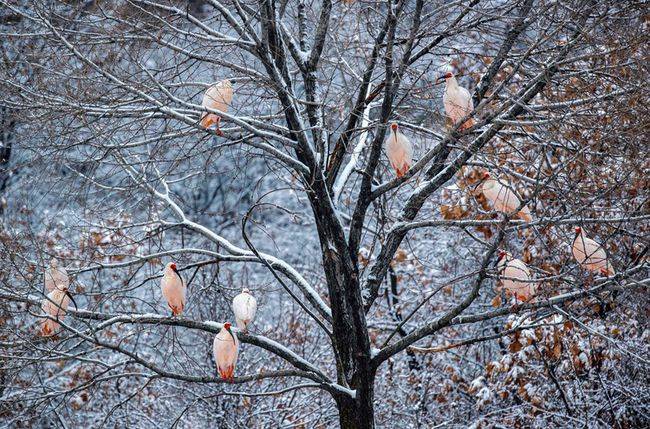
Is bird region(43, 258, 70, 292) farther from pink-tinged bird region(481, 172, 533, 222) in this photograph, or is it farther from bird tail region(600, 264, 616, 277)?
bird tail region(600, 264, 616, 277)

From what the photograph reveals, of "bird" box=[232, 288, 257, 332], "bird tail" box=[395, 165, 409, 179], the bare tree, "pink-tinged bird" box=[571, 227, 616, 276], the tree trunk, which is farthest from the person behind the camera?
the tree trunk

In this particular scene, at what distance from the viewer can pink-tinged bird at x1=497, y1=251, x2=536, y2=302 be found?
537cm

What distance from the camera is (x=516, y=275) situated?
545 cm

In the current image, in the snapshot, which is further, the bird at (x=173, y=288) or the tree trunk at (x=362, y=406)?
the tree trunk at (x=362, y=406)

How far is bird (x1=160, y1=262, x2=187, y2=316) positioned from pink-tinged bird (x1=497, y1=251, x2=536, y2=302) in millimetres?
2213

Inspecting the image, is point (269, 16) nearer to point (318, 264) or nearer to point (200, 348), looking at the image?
point (200, 348)

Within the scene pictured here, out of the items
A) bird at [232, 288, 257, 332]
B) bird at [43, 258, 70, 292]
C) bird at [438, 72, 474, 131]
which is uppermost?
bird at [438, 72, 474, 131]

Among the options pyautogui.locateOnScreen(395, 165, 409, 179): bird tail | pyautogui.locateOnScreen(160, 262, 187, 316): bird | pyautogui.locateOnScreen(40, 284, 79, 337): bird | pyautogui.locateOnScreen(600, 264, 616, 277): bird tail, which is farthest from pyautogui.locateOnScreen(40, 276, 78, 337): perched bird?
pyautogui.locateOnScreen(600, 264, 616, 277): bird tail

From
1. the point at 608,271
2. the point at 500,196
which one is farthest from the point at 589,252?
the point at 500,196

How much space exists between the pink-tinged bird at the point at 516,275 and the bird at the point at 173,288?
2.21 m

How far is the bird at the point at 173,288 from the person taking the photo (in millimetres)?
5957

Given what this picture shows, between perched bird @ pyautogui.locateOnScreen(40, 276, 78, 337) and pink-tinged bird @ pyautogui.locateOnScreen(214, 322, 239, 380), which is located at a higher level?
perched bird @ pyautogui.locateOnScreen(40, 276, 78, 337)

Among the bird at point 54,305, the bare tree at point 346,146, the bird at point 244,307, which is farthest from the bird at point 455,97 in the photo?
the bird at point 54,305

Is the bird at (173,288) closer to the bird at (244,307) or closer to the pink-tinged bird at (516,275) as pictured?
the bird at (244,307)
